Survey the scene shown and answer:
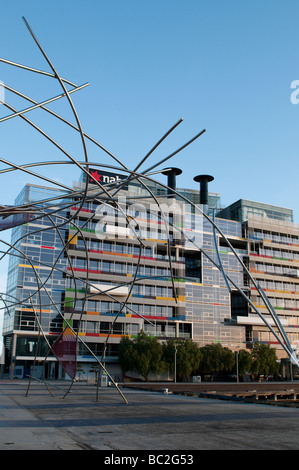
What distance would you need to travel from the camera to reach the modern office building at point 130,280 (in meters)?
81.4

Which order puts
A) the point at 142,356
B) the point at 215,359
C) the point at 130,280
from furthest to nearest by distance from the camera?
the point at 130,280 < the point at 215,359 < the point at 142,356

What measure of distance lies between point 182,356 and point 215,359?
340 inches

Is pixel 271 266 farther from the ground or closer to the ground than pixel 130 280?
farther from the ground

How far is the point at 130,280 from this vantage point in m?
95.5

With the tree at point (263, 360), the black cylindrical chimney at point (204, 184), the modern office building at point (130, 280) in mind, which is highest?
the black cylindrical chimney at point (204, 184)

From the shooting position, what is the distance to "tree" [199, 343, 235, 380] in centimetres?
8644

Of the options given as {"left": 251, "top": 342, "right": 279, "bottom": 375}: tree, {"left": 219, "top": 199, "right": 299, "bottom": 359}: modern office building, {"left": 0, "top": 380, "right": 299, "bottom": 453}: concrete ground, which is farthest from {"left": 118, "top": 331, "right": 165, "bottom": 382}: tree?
{"left": 0, "top": 380, "right": 299, "bottom": 453}: concrete ground

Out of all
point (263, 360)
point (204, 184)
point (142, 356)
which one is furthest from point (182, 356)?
point (204, 184)

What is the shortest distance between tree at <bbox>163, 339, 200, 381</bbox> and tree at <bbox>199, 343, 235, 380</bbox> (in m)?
2.97

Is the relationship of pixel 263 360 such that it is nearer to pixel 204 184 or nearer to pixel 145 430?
pixel 204 184

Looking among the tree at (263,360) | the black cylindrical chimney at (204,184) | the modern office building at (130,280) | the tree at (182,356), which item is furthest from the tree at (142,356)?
the black cylindrical chimney at (204,184)

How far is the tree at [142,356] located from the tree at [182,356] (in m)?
2.08

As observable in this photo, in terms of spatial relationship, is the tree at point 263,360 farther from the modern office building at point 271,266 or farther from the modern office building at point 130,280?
the modern office building at point 271,266
